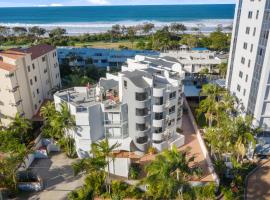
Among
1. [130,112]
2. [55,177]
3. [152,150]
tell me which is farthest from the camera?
[152,150]

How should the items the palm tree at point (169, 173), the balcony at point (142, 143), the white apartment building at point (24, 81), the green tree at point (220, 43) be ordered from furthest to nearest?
the green tree at point (220, 43) < the white apartment building at point (24, 81) < the balcony at point (142, 143) < the palm tree at point (169, 173)

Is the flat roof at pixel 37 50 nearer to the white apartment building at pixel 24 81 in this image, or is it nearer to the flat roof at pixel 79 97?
the white apartment building at pixel 24 81

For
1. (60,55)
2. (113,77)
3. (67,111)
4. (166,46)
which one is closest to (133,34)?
(166,46)

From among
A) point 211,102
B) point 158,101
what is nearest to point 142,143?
point 158,101

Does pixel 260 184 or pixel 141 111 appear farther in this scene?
pixel 141 111

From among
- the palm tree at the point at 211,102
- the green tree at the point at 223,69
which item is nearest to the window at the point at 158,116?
the palm tree at the point at 211,102

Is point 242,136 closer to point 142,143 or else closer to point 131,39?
point 142,143

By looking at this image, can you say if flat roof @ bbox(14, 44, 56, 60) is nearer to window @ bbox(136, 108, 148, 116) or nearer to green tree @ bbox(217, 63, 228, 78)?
window @ bbox(136, 108, 148, 116)
